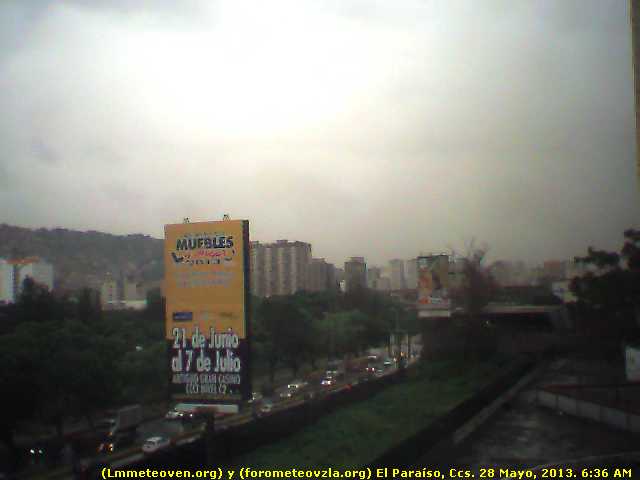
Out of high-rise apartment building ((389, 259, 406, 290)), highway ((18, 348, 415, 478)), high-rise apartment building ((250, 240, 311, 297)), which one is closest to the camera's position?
highway ((18, 348, 415, 478))

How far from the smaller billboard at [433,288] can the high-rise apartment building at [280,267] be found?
5.79 m

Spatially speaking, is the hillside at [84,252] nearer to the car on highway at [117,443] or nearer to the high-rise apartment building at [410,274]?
the car on highway at [117,443]

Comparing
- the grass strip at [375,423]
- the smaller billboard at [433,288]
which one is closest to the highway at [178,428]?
the grass strip at [375,423]

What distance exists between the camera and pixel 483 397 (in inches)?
707

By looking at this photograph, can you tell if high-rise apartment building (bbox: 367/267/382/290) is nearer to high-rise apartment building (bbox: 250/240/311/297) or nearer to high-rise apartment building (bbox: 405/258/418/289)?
high-rise apartment building (bbox: 405/258/418/289)

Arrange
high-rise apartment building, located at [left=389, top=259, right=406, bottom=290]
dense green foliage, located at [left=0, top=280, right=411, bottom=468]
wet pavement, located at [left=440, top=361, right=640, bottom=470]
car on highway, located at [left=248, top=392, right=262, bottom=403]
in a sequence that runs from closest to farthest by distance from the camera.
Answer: wet pavement, located at [left=440, top=361, right=640, bottom=470], dense green foliage, located at [left=0, top=280, right=411, bottom=468], car on highway, located at [left=248, top=392, right=262, bottom=403], high-rise apartment building, located at [left=389, top=259, right=406, bottom=290]

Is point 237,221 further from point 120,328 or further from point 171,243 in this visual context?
point 120,328

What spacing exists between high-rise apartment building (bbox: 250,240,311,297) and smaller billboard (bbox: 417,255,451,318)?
5786 mm

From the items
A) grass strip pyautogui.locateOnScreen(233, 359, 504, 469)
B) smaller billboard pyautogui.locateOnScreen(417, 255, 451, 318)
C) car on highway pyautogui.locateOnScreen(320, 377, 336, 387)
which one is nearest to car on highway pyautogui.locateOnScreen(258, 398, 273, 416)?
grass strip pyautogui.locateOnScreen(233, 359, 504, 469)

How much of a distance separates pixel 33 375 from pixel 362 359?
1918 centimetres

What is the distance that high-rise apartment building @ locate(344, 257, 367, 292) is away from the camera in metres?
38.0

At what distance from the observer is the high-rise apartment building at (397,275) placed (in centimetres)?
4153

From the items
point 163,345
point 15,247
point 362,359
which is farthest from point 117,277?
point 362,359

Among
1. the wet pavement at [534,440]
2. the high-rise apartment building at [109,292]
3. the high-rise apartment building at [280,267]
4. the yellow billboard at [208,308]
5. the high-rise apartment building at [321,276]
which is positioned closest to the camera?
the yellow billboard at [208,308]
